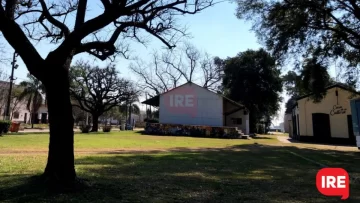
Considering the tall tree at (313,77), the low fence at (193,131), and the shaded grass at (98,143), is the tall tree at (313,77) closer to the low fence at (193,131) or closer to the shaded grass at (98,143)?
the shaded grass at (98,143)

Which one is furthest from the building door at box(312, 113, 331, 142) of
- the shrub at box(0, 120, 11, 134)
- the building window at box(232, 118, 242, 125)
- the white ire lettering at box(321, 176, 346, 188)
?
the shrub at box(0, 120, 11, 134)

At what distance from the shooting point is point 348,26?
812 inches

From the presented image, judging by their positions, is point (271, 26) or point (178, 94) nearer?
point (271, 26)

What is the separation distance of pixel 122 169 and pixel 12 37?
4.69 metres

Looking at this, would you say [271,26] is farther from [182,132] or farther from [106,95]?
[106,95]

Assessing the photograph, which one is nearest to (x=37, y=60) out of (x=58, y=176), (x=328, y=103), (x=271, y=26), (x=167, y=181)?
(x=58, y=176)

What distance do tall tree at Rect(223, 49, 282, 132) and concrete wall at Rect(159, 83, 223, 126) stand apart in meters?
6.15

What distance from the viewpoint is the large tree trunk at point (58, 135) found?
624 cm

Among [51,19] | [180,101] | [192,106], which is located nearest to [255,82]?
[192,106]

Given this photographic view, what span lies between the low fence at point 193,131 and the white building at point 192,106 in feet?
10.6

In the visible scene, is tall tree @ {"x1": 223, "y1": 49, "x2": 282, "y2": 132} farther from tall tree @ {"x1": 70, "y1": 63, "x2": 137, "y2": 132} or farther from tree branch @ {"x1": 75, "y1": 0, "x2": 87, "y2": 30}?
tree branch @ {"x1": 75, "y1": 0, "x2": 87, "y2": 30}

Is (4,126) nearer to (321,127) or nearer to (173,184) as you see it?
(173,184)

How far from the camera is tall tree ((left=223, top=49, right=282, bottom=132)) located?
144 feet

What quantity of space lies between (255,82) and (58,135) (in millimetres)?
39912
